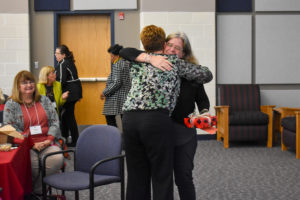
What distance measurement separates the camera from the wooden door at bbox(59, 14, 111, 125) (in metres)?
6.67

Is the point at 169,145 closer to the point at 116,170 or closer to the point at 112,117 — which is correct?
the point at 116,170

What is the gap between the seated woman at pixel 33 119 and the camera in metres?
3.18

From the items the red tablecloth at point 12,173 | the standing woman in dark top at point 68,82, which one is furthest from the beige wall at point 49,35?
the red tablecloth at point 12,173

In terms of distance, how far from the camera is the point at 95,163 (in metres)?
2.72

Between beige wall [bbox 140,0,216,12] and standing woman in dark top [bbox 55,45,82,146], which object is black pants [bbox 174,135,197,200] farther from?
beige wall [bbox 140,0,216,12]

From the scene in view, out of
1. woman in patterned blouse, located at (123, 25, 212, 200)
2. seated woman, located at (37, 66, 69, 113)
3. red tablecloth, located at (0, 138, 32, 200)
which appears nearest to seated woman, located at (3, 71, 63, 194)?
red tablecloth, located at (0, 138, 32, 200)

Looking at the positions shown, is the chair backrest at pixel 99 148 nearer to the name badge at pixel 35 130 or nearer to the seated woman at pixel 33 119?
the seated woman at pixel 33 119

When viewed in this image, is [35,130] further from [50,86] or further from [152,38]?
[50,86]

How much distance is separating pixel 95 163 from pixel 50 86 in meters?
2.45

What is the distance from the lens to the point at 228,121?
589 cm

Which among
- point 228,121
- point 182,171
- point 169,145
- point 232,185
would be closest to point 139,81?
point 169,145

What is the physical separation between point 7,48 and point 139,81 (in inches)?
185

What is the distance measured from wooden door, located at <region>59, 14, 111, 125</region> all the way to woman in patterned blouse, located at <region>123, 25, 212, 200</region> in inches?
173

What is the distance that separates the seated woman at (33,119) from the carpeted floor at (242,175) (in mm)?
584
